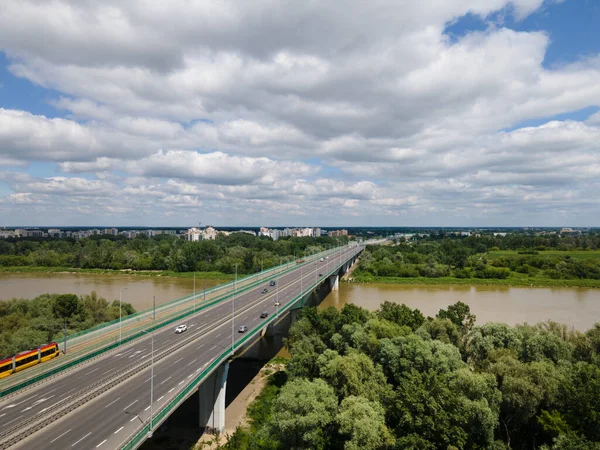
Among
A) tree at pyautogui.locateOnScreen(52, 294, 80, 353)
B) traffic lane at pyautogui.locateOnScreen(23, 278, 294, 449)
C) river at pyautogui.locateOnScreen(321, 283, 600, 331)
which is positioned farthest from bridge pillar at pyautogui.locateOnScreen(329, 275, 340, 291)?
traffic lane at pyautogui.locateOnScreen(23, 278, 294, 449)

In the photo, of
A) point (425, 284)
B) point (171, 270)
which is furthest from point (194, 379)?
point (171, 270)

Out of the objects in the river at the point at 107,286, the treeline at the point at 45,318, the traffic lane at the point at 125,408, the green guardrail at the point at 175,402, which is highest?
the green guardrail at the point at 175,402

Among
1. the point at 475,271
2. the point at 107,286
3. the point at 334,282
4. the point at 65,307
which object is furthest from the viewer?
the point at 475,271

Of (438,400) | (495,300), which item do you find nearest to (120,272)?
(495,300)

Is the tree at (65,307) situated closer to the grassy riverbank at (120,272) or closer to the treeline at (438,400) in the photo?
the treeline at (438,400)

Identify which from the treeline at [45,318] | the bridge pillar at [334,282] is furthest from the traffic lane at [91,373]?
the bridge pillar at [334,282]

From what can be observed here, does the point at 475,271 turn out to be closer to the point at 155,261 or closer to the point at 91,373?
the point at 155,261

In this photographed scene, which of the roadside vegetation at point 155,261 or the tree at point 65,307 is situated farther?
the roadside vegetation at point 155,261
